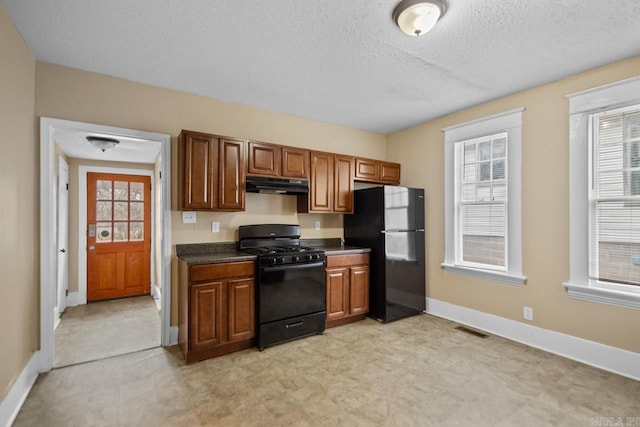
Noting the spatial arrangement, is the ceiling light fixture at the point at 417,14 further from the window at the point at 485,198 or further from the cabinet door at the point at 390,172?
the cabinet door at the point at 390,172

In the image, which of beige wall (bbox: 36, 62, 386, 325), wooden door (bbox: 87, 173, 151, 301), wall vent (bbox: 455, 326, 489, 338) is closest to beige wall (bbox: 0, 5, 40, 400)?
beige wall (bbox: 36, 62, 386, 325)

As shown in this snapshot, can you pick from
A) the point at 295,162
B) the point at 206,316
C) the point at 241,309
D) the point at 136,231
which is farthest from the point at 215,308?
the point at 136,231

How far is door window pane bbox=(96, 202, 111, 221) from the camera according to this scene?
5.05 m

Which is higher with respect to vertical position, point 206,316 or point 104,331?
point 206,316

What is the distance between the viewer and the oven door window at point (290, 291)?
10.0ft

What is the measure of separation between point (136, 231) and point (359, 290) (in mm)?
4057

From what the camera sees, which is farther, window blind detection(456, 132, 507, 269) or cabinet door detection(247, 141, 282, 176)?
window blind detection(456, 132, 507, 269)

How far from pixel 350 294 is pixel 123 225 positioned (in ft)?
13.5

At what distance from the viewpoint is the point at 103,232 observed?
→ 509 centimetres

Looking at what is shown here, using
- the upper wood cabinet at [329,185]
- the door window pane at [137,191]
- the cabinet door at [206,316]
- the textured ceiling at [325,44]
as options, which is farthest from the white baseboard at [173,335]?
the door window pane at [137,191]

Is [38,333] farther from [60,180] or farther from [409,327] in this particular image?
[409,327]

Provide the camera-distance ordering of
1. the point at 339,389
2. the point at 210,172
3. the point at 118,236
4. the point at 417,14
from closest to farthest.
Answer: the point at 417,14
the point at 339,389
the point at 210,172
the point at 118,236

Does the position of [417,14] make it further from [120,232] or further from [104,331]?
[120,232]

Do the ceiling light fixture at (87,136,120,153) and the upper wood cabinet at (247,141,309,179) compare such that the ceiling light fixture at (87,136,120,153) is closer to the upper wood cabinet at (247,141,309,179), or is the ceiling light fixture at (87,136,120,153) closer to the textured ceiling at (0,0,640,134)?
the textured ceiling at (0,0,640,134)
